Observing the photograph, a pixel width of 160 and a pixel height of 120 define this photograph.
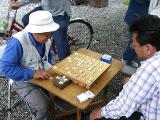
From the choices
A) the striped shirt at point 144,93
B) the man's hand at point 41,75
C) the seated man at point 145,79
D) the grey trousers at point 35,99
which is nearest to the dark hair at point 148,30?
the seated man at point 145,79

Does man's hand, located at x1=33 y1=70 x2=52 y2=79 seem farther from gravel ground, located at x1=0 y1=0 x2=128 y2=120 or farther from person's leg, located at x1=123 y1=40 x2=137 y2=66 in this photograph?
person's leg, located at x1=123 y1=40 x2=137 y2=66

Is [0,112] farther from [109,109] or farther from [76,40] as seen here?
[76,40]

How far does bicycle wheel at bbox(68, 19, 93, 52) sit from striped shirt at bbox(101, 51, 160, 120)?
2.91 m

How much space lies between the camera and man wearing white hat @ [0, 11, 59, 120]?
8.91 ft

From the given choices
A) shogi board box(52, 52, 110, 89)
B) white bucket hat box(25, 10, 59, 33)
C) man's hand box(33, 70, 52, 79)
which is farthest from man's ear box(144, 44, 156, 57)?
man's hand box(33, 70, 52, 79)

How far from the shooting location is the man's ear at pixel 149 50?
7.31ft

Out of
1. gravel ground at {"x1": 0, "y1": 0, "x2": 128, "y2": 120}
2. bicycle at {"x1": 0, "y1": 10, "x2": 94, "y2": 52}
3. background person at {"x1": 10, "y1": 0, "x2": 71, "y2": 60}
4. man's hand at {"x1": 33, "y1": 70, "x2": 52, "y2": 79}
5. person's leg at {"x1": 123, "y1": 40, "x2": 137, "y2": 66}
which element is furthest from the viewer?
bicycle at {"x1": 0, "y1": 10, "x2": 94, "y2": 52}

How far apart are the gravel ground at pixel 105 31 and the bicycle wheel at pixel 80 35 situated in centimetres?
18

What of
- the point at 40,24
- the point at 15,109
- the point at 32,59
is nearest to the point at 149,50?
the point at 40,24

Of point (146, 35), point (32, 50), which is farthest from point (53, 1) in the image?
point (146, 35)

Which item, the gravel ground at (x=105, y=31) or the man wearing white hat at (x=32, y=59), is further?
the gravel ground at (x=105, y=31)

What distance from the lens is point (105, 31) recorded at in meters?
6.05

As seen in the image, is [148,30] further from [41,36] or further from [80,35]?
[80,35]

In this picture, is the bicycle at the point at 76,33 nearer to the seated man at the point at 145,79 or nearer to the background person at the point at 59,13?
the background person at the point at 59,13
